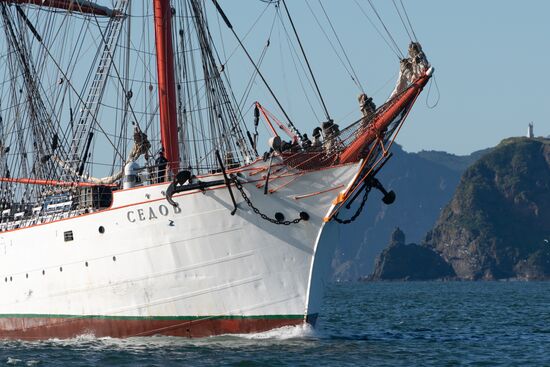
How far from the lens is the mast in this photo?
47969mm

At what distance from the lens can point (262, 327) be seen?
4319 cm

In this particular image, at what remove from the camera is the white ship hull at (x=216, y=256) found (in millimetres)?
43062

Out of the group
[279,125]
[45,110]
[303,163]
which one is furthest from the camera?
[45,110]

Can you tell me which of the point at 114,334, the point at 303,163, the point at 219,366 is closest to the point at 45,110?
the point at 114,334

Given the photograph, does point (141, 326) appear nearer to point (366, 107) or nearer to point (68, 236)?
point (68, 236)

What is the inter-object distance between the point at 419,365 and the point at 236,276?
826 centimetres

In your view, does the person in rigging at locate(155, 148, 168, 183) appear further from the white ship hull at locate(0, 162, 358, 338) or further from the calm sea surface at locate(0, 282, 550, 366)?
the calm sea surface at locate(0, 282, 550, 366)

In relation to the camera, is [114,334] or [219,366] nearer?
[219,366]

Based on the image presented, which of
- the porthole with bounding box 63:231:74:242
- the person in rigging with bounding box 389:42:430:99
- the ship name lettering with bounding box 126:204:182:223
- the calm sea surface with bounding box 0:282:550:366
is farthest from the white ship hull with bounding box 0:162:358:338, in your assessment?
the person in rigging with bounding box 389:42:430:99

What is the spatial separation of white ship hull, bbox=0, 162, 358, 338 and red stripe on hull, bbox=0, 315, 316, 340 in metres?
0.05

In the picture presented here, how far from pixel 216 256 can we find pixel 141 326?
4366 millimetres

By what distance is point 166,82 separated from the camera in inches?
1890

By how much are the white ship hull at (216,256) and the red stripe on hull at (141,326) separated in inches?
1.9

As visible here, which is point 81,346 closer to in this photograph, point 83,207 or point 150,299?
point 150,299
